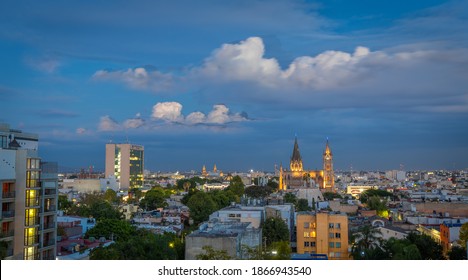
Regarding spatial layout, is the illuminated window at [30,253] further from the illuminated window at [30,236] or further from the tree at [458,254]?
the tree at [458,254]

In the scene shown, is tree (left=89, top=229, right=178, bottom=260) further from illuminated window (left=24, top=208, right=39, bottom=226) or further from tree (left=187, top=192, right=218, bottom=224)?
tree (left=187, top=192, right=218, bottom=224)

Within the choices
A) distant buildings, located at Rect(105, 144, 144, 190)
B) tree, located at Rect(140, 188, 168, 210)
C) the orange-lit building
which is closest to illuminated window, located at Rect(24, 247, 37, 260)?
the orange-lit building

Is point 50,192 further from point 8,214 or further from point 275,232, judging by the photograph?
point 275,232

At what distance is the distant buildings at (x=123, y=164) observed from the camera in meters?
58.4

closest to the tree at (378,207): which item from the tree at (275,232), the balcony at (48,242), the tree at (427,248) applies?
the tree at (275,232)

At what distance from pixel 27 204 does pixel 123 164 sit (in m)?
50.1

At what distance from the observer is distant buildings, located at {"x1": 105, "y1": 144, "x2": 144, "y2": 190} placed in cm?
5838

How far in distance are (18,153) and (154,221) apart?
11.4 meters

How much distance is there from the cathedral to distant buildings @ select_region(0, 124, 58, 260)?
162ft

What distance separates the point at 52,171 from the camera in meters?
11.4

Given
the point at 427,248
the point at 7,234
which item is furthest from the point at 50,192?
the point at 427,248

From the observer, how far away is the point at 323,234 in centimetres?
1527

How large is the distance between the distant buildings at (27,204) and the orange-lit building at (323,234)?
24.2 ft
